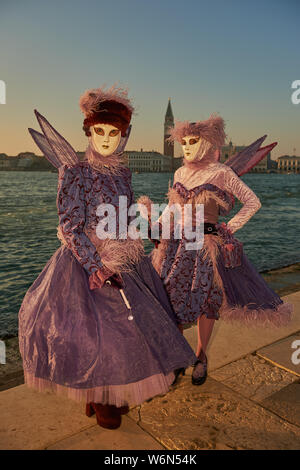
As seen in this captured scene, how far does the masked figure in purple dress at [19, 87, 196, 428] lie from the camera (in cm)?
190

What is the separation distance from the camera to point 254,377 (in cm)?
272

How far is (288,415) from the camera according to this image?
2.29 m

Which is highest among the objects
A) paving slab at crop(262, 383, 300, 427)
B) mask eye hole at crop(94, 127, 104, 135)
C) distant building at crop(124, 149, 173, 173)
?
distant building at crop(124, 149, 173, 173)

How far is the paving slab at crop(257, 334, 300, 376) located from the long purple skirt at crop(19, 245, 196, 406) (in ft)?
3.86

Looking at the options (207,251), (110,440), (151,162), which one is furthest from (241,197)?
(151,162)

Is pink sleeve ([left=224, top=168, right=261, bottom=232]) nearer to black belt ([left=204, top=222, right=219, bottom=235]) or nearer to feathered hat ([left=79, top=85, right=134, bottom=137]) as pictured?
black belt ([left=204, top=222, right=219, bottom=235])

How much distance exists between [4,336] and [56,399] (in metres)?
2.43

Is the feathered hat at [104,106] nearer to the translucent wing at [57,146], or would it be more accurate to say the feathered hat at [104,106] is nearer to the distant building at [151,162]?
the translucent wing at [57,146]

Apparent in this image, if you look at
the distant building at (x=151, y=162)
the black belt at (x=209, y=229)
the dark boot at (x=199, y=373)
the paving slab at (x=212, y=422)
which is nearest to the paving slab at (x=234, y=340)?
the dark boot at (x=199, y=373)

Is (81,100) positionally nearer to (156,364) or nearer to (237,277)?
(156,364)

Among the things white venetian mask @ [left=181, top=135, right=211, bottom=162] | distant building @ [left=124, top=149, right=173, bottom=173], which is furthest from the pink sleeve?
distant building @ [left=124, top=149, right=173, bottom=173]

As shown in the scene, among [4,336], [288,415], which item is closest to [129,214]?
[288,415]

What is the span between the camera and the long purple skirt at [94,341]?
1.89m

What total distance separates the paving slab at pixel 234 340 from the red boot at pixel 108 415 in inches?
38.0
